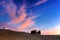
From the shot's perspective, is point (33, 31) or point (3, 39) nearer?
point (3, 39)

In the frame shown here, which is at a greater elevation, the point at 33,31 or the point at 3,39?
the point at 33,31

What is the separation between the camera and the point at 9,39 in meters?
16.2

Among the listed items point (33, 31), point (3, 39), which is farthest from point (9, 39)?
point (33, 31)

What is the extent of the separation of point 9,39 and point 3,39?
93 centimetres

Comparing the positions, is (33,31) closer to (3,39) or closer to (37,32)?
(37,32)

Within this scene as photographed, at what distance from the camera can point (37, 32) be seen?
1104 inches

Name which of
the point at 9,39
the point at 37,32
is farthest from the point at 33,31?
→ the point at 9,39

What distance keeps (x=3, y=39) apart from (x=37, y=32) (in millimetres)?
13348

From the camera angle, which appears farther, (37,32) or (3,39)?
(37,32)

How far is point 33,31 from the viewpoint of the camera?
27.9 meters

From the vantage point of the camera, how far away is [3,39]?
15445mm

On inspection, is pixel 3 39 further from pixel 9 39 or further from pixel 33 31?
pixel 33 31

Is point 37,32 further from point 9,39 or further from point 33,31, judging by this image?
point 9,39
